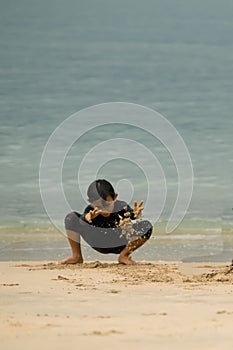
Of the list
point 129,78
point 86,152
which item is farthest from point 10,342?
point 129,78

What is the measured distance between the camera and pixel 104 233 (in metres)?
6.03

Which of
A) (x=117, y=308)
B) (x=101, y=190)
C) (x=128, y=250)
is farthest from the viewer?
(x=128, y=250)

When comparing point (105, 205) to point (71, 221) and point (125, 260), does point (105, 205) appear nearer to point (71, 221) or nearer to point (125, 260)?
point (71, 221)

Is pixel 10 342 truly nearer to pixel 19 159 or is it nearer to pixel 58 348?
pixel 58 348

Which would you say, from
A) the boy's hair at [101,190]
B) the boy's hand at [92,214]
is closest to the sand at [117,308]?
the boy's hand at [92,214]

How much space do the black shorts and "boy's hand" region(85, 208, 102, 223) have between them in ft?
0.27

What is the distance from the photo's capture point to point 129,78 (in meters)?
13.4

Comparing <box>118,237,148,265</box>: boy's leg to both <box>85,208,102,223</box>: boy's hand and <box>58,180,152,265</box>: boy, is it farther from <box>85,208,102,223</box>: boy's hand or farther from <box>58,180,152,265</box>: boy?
<box>85,208,102,223</box>: boy's hand

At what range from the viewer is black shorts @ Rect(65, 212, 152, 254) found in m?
6.04

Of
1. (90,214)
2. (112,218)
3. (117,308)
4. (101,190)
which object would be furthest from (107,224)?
(117,308)

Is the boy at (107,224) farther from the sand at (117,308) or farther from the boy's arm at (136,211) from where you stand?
the sand at (117,308)

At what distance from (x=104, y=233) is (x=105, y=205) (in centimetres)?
21

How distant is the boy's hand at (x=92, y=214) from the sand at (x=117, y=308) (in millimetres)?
403

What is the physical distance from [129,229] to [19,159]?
577 centimetres
